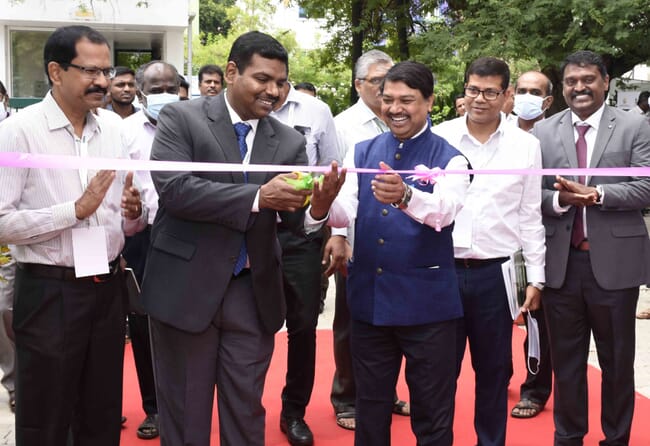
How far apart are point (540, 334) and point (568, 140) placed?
5.47 feet

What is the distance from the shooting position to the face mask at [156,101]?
5270mm

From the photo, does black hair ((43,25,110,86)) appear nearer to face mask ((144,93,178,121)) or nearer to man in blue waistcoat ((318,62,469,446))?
man in blue waistcoat ((318,62,469,446))

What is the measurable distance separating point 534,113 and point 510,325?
2.28 meters

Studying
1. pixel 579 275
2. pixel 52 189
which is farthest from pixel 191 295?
pixel 579 275

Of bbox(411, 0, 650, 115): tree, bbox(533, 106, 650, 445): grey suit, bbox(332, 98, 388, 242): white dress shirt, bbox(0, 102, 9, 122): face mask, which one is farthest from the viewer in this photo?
bbox(411, 0, 650, 115): tree

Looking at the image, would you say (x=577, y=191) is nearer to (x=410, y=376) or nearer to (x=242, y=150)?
(x=410, y=376)

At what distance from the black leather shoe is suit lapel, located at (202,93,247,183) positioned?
1982 millimetres

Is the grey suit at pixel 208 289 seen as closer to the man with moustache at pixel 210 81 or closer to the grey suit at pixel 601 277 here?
the grey suit at pixel 601 277

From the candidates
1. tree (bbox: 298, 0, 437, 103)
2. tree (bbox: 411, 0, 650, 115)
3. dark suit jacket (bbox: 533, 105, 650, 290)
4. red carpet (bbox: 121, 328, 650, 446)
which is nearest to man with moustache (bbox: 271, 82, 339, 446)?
red carpet (bbox: 121, 328, 650, 446)

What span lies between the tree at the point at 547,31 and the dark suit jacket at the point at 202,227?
370 inches

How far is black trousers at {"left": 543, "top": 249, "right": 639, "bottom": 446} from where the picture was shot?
466 cm

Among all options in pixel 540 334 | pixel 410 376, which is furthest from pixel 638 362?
pixel 410 376

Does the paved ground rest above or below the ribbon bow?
below

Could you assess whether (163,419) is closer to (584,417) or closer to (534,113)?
(584,417)
